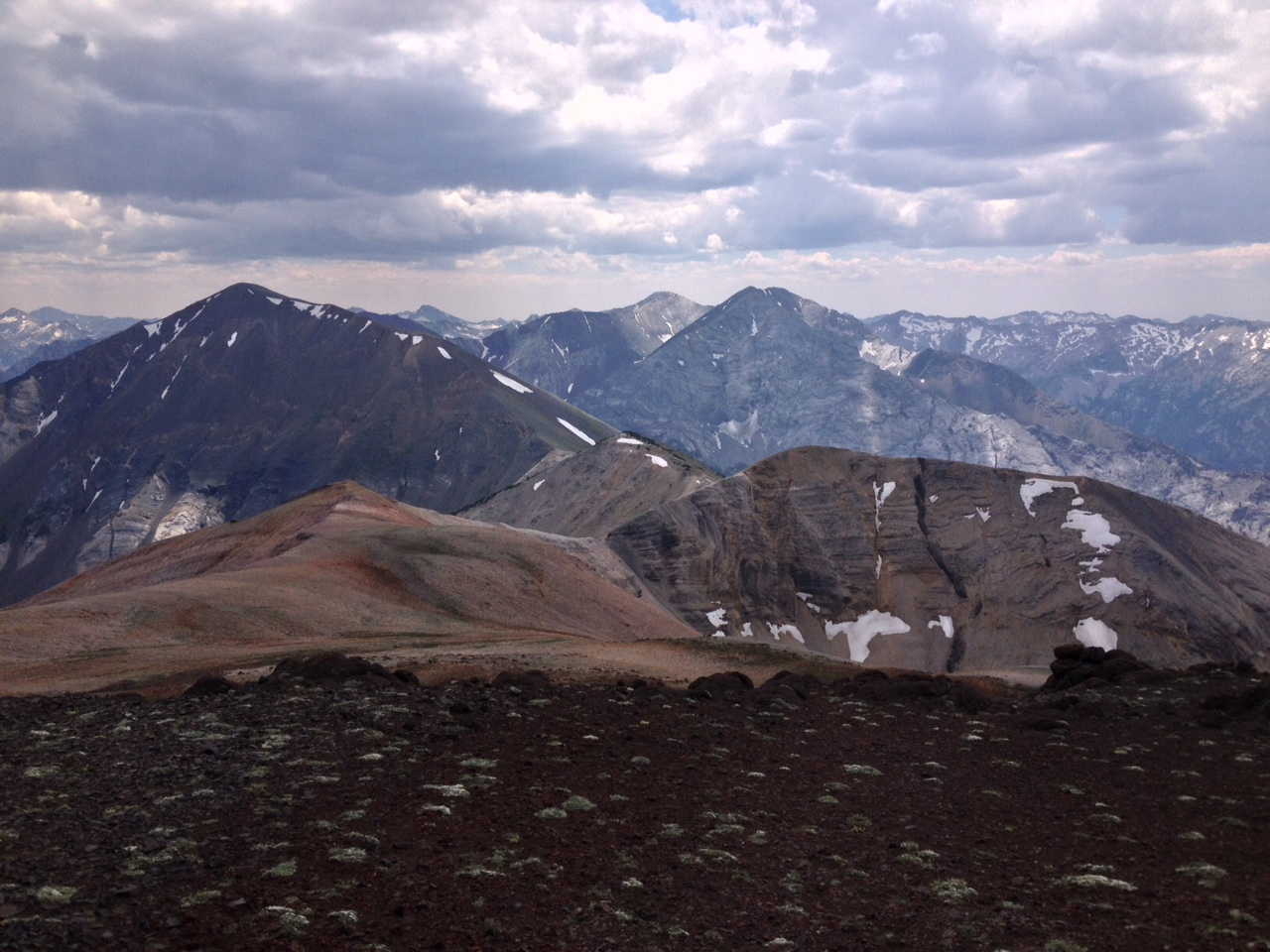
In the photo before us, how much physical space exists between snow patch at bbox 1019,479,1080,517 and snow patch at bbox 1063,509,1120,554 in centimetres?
458

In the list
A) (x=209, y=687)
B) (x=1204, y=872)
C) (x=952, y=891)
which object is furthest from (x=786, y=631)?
(x=952, y=891)

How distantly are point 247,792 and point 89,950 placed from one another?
5.93 m

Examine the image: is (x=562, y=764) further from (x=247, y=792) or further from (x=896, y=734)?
(x=896, y=734)

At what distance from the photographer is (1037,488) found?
145 metres

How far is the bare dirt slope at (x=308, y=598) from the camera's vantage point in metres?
38.2

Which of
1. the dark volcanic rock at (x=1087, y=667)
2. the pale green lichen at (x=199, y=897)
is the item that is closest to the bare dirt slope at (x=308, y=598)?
the dark volcanic rock at (x=1087, y=667)

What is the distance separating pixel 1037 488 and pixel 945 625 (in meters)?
26.8

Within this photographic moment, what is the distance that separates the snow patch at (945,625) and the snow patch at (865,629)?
3.17m

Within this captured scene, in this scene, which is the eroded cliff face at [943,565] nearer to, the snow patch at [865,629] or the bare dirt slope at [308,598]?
the snow patch at [865,629]

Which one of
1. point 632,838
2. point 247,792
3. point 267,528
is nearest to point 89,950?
point 247,792

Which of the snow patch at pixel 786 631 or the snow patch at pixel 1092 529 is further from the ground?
the snow patch at pixel 1092 529

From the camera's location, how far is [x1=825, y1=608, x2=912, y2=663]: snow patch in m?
131

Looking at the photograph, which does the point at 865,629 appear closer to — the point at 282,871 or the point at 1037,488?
the point at 1037,488

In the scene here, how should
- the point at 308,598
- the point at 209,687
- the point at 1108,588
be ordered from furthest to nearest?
the point at 1108,588 < the point at 308,598 < the point at 209,687
